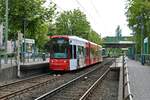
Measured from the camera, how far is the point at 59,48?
34875mm

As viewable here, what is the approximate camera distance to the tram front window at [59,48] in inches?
1368

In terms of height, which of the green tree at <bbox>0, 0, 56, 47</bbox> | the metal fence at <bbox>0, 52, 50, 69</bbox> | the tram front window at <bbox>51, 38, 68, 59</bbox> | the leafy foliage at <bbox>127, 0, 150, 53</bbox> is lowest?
the metal fence at <bbox>0, 52, 50, 69</bbox>

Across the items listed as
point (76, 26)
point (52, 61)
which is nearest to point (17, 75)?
point (52, 61)

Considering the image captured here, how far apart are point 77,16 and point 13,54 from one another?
47374 millimetres

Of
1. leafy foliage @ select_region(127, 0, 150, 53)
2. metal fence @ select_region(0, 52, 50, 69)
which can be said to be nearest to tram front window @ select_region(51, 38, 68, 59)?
metal fence @ select_region(0, 52, 50, 69)

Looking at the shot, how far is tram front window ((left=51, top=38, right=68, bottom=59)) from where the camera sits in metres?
34.8

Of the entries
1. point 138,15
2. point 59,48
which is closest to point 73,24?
point 138,15

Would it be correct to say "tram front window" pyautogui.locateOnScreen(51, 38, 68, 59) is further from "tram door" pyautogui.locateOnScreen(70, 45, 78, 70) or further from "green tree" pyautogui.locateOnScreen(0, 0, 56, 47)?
"green tree" pyautogui.locateOnScreen(0, 0, 56, 47)

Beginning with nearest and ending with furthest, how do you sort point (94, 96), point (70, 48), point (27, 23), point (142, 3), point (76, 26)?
point (94, 96) → point (70, 48) → point (27, 23) → point (142, 3) → point (76, 26)

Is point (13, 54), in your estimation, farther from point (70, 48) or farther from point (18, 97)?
point (18, 97)

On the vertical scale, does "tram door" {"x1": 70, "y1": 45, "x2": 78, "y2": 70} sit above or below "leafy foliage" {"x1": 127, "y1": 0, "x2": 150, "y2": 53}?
below

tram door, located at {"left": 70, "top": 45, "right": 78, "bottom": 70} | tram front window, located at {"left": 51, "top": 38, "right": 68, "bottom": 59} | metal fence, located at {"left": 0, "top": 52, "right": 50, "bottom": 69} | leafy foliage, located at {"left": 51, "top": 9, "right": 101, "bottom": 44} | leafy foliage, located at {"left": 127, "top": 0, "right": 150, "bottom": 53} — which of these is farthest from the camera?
leafy foliage, located at {"left": 51, "top": 9, "right": 101, "bottom": 44}

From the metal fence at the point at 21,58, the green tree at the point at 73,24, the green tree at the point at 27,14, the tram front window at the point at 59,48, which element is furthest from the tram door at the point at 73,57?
the green tree at the point at 73,24

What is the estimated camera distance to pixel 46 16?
3891 cm
